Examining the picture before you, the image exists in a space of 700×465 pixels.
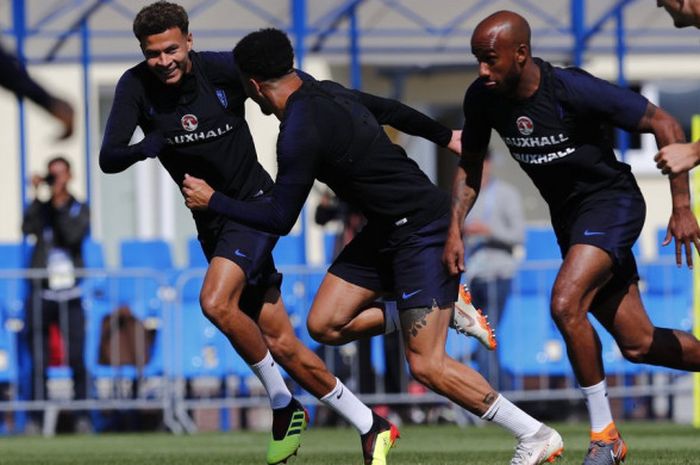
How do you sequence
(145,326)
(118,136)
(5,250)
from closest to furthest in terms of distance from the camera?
(118,136) < (145,326) < (5,250)

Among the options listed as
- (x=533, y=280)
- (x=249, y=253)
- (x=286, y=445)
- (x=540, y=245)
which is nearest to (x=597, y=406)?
(x=286, y=445)

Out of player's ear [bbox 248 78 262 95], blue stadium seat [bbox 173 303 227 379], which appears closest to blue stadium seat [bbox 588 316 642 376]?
blue stadium seat [bbox 173 303 227 379]

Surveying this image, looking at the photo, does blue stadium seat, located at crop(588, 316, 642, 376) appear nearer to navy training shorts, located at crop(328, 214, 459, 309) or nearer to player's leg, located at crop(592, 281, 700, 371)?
player's leg, located at crop(592, 281, 700, 371)

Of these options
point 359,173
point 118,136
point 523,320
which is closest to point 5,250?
point 523,320

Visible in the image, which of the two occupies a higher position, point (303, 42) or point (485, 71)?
point (303, 42)

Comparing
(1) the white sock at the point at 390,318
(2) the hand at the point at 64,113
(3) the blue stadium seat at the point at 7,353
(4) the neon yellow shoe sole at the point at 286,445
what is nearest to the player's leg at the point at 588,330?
(1) the white sock at the point at 390,318

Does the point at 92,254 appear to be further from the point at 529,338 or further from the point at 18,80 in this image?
the point at 18,80

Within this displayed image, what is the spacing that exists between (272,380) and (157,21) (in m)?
2.04

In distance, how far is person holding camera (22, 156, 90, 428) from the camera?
14.5 m

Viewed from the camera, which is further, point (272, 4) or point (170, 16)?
point (272, 4)

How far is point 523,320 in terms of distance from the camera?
585 inches

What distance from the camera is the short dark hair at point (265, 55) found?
7992mm

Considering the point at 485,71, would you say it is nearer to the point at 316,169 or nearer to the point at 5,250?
the point at 316,169

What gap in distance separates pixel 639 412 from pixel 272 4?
516cm
